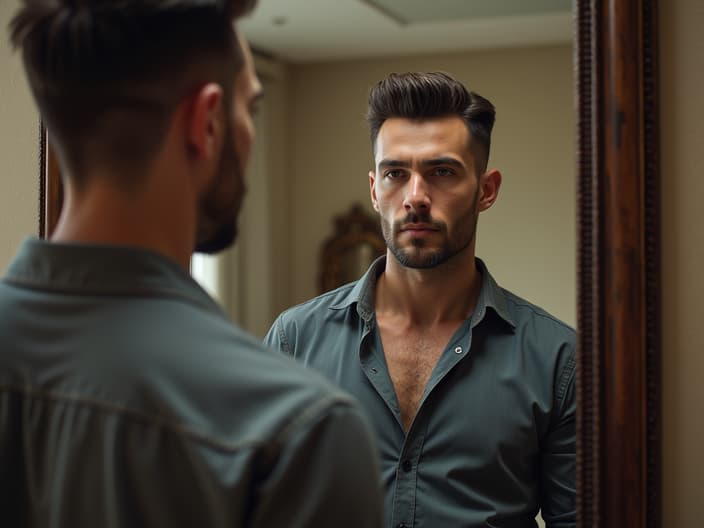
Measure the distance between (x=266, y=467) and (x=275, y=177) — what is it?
3.66ft

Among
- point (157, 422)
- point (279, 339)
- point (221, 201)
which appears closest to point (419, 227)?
point (279, 339)

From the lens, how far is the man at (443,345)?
0.95 m

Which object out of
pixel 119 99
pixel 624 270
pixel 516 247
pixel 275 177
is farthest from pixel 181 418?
pixel 275 177

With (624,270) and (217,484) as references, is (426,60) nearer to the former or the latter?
(624,270)

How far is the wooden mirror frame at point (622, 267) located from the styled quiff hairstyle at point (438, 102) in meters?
0.28

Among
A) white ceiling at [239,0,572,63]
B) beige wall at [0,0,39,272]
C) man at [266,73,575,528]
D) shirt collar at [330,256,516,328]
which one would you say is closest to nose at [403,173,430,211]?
man at [266,73,575,528]

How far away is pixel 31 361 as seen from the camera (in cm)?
50

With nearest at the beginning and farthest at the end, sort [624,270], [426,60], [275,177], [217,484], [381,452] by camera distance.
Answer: [217,484]
[624,270]
[381,452]
[426,60]
[275,177]

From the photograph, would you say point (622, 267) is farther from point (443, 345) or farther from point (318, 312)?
point (318, 312)

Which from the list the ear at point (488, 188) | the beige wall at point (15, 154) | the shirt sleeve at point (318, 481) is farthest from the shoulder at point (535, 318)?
the beige wall at point (15, 154)

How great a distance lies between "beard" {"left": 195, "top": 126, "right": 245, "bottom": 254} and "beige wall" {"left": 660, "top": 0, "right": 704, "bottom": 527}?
460 millimetres

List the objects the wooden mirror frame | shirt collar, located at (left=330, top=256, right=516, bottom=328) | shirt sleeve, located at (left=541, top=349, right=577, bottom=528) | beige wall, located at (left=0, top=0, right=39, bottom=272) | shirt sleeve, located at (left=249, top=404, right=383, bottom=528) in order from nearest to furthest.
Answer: shirt sleeve, located at (left=249, top=404, right=383, bottom=528), the wooden mirror frame, shirt sleeve, located at (left=541, top=349, right=577, bottom=528), shirt collar, located at (left=330, top=256, right=516, bottom=328), beige wall, located at (left=0, top=0, right=39, bottom=272)

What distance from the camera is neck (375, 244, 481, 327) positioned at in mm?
1068

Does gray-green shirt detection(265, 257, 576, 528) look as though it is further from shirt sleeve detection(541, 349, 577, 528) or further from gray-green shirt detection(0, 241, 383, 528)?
gray-green shirt detection(0, 241, 383, 528)
